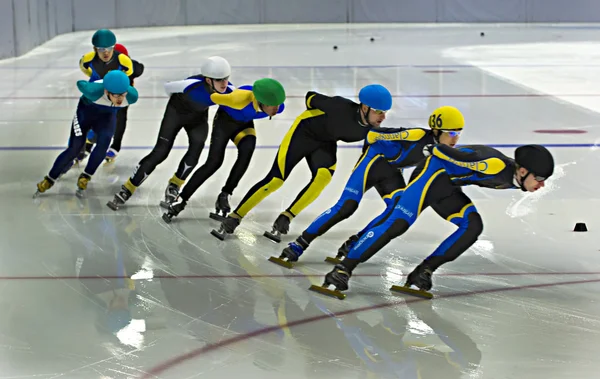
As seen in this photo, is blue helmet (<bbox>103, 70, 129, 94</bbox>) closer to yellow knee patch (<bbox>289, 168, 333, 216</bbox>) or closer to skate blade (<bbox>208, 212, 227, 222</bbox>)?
skate blade (<bbox>208, 212, 227, 222</bbox>)

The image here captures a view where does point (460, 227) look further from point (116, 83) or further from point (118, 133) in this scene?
point (118, 133)

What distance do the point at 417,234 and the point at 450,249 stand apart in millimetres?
1301

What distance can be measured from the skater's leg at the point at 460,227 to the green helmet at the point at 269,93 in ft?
4.47

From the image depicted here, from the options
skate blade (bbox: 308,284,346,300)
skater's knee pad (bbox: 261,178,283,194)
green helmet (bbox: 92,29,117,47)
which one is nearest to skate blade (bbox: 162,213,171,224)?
skater's knee pad (bbox: 261,178,283,194)

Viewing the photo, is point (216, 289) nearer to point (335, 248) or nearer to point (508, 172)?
point (335, 248)

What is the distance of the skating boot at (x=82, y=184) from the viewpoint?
6.95m

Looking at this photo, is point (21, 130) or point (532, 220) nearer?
point (532, 220)

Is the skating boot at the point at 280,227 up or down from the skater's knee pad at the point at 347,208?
down

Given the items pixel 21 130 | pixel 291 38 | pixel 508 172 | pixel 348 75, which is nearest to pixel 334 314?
pixel 508 172

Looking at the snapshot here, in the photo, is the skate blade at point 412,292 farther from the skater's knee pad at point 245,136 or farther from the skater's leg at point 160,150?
the skater's leg at point 160,150

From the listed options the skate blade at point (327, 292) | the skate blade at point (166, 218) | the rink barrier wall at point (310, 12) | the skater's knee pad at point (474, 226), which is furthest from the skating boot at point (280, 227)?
the rink barrier wall at point (310, 12)

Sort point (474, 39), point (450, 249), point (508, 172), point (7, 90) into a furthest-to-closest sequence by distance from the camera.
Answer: point (474, 39) < point (7, 90) < point (450, 249) < point (508, 172)

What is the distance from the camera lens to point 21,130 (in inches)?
380

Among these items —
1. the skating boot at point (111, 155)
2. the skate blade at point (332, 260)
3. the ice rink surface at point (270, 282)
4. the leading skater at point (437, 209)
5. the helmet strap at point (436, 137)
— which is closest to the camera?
the ice rink surface at point (270, 282)
